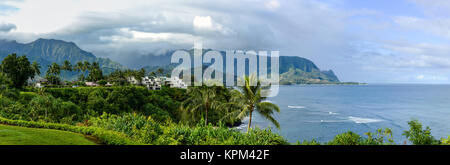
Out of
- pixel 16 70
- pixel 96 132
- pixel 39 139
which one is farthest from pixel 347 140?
pixel 16 70

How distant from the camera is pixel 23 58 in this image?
162ft

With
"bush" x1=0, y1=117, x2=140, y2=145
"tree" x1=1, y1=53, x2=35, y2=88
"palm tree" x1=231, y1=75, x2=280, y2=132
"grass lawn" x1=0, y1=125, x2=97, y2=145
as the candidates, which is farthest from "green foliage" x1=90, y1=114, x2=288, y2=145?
"tree" x1=1, y1=53, x2=35, y2=88

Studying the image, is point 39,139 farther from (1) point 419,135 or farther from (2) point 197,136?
(1) point 419,135

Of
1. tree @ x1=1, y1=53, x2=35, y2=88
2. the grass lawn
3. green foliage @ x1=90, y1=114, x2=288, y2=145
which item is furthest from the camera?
tree @ x1=1, y1=53, x2=35, y2=88

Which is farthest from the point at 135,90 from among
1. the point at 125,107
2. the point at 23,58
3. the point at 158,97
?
the point at 23,58

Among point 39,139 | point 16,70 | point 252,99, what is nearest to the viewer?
point 39,139

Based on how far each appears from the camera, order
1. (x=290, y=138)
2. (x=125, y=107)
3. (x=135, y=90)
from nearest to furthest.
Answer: (x=290, y=138) → (x=125, y=107) → (x=135, y=90)

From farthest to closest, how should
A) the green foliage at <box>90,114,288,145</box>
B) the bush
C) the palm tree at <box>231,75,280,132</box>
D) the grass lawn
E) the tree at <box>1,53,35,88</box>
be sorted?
the tree at <box>1,53,35,88</box> → the palm tree at <box>231,75,280,132</box> → the green foliage at <box>90,114,288,145</box> → the bush → the grass lawn

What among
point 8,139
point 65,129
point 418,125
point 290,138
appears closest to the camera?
point 8,139

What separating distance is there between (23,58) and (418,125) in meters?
58.0

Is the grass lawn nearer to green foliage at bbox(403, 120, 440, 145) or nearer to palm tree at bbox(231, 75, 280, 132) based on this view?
palm tree at bbox(231, 75, 280, 132)

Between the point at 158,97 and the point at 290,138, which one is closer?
the point at 290,138

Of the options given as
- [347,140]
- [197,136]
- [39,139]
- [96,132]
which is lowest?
[347,140]
